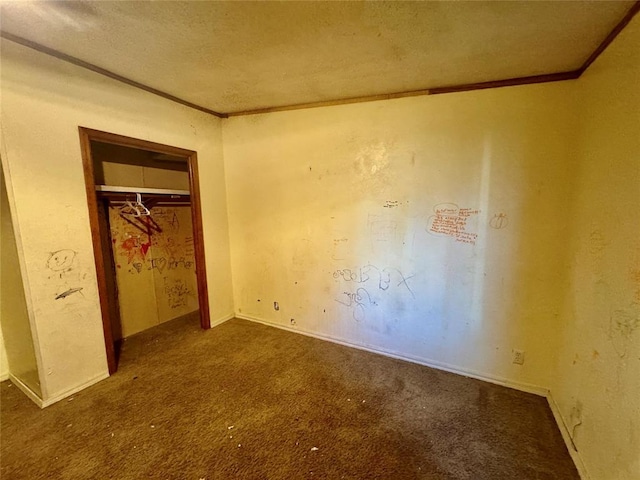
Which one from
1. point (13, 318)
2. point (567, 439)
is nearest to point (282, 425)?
→ point (567, 439)

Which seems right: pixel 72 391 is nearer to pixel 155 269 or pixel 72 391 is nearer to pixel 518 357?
pixel 155 269

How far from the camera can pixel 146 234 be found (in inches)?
124

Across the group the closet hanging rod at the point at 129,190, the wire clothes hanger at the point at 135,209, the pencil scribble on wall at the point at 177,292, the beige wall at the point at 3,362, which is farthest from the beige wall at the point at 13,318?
the pencil scribble on wall at the point at 177,292

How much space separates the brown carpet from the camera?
1517 mm

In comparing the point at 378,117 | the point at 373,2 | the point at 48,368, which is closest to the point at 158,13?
the point at 373,2

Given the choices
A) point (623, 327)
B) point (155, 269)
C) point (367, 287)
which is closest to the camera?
point (623, 327)

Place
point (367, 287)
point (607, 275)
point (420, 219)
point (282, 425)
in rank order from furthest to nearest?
point (367, 287), point (420, 219), point (282, 425), point (607, 275)

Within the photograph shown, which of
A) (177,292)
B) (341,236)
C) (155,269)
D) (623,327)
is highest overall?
(341,236)

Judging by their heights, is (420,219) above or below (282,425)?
above

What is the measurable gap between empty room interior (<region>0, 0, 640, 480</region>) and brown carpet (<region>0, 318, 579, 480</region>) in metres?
→ 0.01

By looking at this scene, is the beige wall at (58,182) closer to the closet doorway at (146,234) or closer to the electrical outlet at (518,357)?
the closet doorway at (146,234)

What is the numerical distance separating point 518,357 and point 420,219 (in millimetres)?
1232

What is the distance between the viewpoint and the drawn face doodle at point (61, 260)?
1918 mm

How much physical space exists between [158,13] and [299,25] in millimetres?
665
